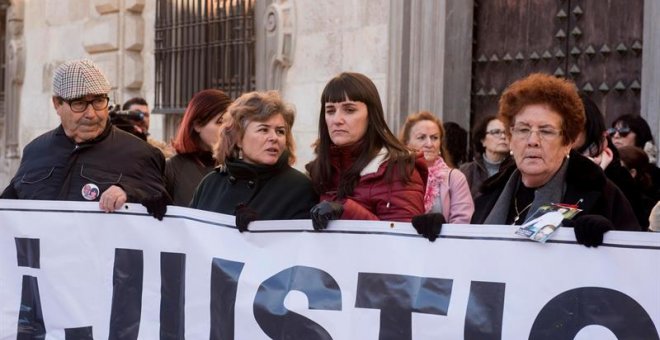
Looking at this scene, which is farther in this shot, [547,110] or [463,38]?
[463,38]

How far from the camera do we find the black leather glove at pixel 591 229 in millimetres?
3445

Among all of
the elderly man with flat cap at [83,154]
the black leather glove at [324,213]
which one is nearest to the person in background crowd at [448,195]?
the black leather glove at [324,213]

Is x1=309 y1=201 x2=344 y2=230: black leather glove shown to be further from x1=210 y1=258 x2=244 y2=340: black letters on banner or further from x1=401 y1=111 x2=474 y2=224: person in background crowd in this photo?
x1=401 y1=111 x2=474 y2=224: person in background crowd

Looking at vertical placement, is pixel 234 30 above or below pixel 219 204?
above

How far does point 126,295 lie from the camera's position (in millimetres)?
4820

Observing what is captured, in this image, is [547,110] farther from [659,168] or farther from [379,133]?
[659,168]

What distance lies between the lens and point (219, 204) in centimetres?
471

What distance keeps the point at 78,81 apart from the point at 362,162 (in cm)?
148

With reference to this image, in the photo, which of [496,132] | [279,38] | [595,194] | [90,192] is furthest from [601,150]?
[279,38]

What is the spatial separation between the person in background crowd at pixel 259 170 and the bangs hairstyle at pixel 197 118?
0.93 metres

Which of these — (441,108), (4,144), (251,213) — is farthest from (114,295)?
(4,144)

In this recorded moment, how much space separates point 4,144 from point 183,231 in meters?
12.7

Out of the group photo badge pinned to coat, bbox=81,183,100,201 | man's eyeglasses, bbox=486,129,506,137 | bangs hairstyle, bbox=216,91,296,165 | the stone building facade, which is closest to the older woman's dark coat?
bangs hairstyle, bbox=216,91,296,165

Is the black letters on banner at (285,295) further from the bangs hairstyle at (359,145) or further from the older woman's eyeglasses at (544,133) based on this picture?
the older woman's eyeglasses at (544,133)
